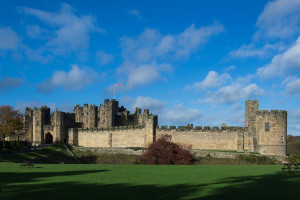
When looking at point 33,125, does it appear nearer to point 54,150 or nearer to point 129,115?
point 54,150

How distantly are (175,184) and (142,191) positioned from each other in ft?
9.75

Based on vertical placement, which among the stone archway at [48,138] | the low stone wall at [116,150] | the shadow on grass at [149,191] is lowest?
the low stone wall at [116,150]

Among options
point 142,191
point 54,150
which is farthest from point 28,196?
point 54,150

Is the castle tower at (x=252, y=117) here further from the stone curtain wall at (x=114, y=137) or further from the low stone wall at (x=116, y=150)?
the low stone wall at (x=116, y=150)

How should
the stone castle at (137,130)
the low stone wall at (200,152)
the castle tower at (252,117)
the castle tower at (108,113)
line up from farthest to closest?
the castle tower at (108,113) → the castle tower at (252,117) → the stone castle at (137,130) → the low stone wall at (200,152)

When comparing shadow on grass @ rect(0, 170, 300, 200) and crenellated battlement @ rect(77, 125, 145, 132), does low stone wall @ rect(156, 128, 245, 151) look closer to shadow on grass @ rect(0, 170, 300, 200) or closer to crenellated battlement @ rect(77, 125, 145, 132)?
crenellated battlement @ rect(77, 125, 145, 132)

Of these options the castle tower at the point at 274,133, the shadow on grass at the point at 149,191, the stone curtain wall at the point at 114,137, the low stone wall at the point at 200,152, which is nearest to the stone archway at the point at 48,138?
the stone curtain wall at the point at 114,137

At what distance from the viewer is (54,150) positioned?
2377 inches

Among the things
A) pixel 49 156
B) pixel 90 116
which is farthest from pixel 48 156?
pixel 90 116

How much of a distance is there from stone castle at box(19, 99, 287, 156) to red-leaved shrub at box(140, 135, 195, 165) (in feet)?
25.3

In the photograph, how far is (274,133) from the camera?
4734 cm

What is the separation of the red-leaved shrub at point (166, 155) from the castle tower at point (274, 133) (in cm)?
1023

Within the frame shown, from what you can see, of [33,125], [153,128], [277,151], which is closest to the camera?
[277,151]

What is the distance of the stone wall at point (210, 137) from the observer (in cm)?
5197
